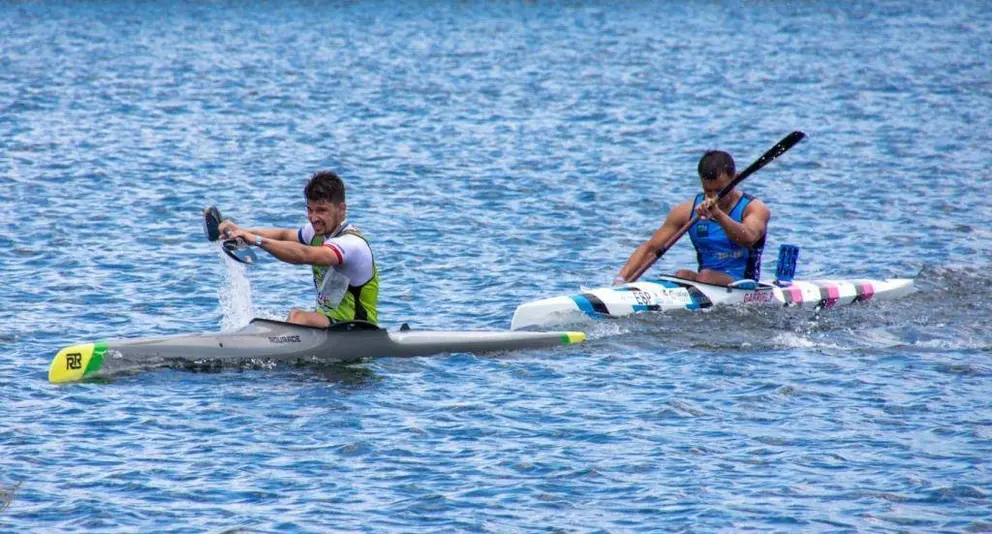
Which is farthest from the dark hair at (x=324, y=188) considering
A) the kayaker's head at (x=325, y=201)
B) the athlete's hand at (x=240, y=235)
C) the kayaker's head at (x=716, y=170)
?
the kayaker's head at (x=716, y=170)

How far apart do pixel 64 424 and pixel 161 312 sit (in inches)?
148

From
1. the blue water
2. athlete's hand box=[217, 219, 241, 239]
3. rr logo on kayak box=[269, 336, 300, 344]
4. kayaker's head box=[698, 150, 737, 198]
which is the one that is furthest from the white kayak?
athlete's hand box=[217, 219, 241, 239]

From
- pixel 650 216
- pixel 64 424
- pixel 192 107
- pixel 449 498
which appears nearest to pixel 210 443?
pixel 64 424

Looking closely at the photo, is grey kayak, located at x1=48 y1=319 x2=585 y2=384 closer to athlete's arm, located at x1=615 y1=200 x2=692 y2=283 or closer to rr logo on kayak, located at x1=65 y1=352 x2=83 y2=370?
rr logo on kayak, located at x1=65 y1=352 x2=83 y2=370

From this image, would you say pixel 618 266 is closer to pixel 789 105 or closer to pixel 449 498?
pixel 449 498

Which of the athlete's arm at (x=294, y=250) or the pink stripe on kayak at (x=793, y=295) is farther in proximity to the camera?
the pink stripe on kayak at (x=793, y=295)

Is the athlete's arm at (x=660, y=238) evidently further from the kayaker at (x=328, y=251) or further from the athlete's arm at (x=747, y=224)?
the kayaker at (x=328, y=251)

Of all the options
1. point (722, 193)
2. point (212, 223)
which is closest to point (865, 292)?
point (722, 193)

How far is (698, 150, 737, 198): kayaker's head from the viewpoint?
1343 cm

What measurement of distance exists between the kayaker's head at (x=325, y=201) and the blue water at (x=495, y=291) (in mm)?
1246

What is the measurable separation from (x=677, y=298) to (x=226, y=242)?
4734 mm

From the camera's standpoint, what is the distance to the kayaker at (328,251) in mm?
11180

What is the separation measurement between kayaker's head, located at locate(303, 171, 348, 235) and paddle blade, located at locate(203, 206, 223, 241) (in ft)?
2.57

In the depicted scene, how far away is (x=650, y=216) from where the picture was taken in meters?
19.6
